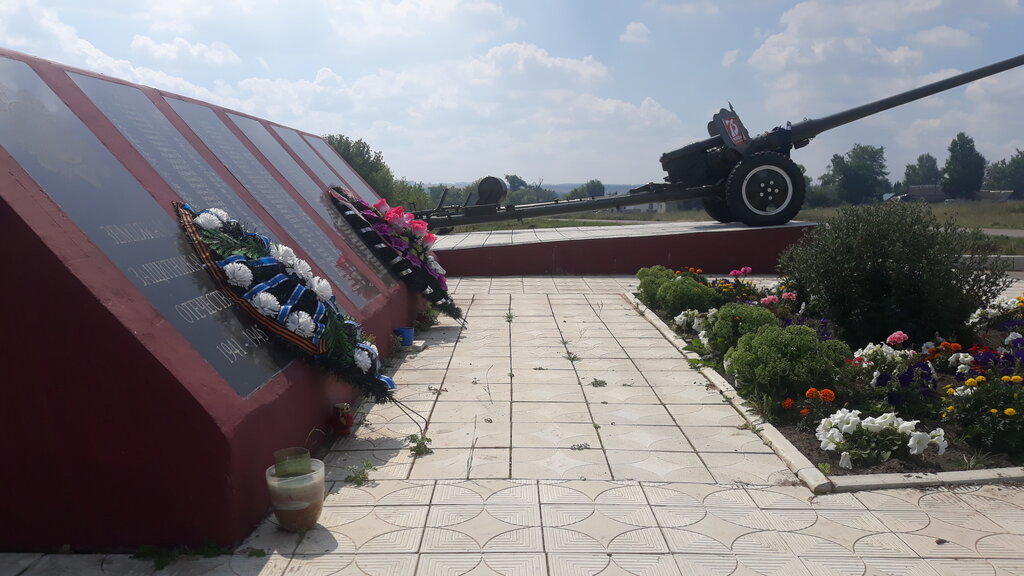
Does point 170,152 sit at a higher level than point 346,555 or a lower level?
higher

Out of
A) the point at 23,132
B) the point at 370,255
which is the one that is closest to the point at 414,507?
the point at 23,132

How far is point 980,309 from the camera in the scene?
6.82 m

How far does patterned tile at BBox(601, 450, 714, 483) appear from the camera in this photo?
407 centimetres

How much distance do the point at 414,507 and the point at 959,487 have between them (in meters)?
2.77

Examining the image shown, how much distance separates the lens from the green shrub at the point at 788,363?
16.7ft

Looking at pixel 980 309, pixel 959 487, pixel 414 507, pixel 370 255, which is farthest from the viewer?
pixel 370 255

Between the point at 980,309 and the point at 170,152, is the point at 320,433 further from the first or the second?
the point at 980,309

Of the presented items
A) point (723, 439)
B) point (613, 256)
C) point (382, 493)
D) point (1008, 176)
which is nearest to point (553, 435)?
point (723, 439)

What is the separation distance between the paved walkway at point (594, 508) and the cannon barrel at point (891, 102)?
857cm

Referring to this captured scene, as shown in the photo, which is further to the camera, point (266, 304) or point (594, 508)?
point (266, 304)

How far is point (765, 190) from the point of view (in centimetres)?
1259

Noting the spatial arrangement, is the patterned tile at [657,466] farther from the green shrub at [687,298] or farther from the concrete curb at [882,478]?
the green shrub at [687,298]

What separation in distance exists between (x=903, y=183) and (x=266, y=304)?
9058cm

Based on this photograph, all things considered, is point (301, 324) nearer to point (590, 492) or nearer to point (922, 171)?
point (590, 492)
